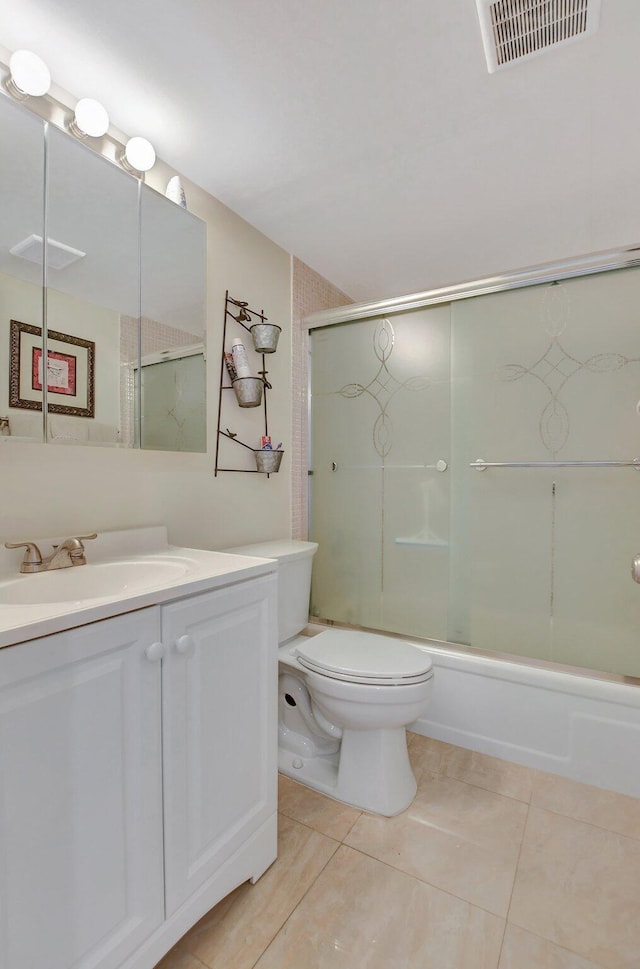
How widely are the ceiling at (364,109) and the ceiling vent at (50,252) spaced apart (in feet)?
1.56

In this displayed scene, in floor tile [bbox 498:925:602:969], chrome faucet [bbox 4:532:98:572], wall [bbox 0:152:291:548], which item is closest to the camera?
floor tile [bbox 498:925:602:969]

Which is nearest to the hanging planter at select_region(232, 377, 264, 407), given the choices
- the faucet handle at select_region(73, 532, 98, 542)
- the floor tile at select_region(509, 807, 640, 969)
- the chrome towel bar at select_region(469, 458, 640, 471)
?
the faucet handle at select_region(73, 532, 98, 542)

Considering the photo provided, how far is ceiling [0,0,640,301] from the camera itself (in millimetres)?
1140

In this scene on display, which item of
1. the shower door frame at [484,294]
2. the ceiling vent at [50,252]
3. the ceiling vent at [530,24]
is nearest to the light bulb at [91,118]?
the ceiling vent at [50,252]

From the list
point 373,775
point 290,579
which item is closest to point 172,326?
point 290,579

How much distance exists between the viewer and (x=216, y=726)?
107cm

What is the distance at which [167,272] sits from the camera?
1.56 m

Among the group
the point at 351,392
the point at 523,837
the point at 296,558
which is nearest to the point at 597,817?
the point at 523,837

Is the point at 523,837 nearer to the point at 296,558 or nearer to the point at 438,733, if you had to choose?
the point at 438,733

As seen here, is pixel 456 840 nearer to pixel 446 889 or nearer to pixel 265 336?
pixel 446 889

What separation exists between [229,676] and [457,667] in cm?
112

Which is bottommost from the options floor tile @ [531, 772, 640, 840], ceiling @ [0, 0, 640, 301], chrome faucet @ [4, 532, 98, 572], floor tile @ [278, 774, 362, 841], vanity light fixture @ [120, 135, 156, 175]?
floor tile @ [278, 774, 362, 841]

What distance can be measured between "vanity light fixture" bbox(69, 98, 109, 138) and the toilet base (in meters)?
2.02

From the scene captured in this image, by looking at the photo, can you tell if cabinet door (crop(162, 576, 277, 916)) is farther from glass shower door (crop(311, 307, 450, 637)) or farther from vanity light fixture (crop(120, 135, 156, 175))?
vanity light fixture (crop(120, 135, 156, 175))
